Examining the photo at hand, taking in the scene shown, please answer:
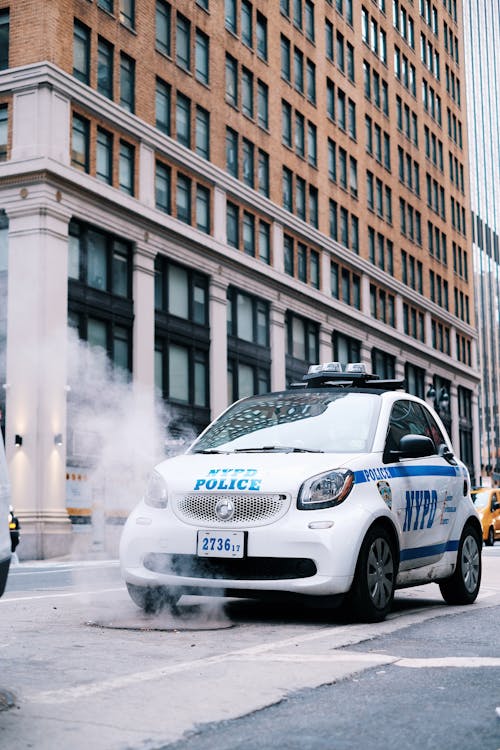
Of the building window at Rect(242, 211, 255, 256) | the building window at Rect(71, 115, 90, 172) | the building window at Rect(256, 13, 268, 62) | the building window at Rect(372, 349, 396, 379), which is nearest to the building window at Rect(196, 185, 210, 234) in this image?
the building window at Rect(242, 211, 255, 256)

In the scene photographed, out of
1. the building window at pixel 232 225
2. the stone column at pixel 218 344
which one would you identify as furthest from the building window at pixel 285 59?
the stone column at pixel 218 344

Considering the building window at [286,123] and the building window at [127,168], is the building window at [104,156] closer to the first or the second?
the building window at [127,168]

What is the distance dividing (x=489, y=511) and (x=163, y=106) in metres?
16.8

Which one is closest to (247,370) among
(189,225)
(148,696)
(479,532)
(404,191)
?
(189,225)

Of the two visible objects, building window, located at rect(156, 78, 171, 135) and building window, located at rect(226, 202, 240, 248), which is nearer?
building window, located at rect(156, 78, 171, 135)

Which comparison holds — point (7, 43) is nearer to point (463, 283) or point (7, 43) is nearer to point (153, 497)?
point (153, 497)

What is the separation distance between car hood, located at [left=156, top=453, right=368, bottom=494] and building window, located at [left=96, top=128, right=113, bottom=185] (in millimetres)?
24465

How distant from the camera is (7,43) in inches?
1176

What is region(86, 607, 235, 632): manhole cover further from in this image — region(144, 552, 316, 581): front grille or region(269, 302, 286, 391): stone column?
region(269, 302, 286, 391): stone column

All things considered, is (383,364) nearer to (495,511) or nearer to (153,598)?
(495,511)

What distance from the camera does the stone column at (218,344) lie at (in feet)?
119

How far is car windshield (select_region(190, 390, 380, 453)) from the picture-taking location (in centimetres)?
824

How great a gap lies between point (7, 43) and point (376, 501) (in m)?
25.5

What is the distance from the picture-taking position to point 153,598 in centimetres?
800
